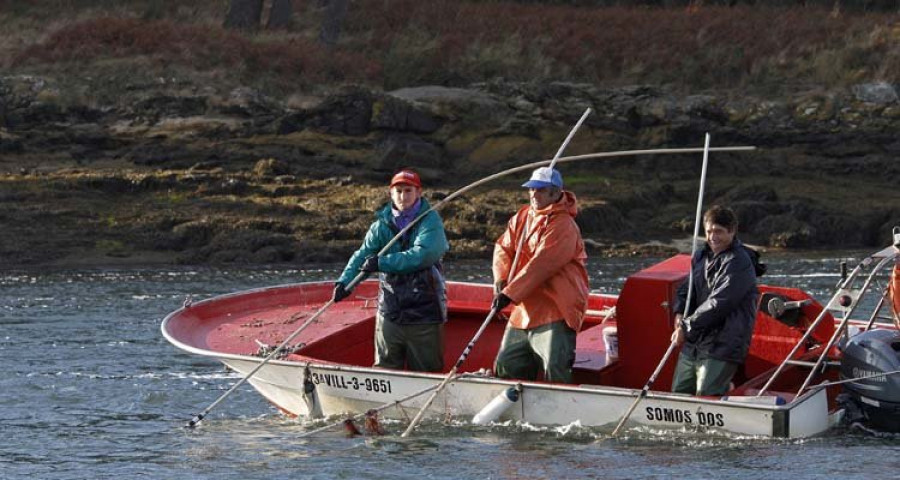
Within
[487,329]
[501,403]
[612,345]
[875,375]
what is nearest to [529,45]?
[487,329]

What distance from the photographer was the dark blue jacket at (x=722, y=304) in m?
10.0

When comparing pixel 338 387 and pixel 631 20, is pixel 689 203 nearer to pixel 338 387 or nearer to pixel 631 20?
pixel 631 20

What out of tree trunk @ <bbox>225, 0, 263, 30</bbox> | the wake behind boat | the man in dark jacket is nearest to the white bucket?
the wake behind boat

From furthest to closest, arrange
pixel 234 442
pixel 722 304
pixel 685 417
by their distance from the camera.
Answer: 1. pixel 234 442
2. pixel 685 417
3. pixel 722 304

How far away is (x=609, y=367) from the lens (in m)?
11.3

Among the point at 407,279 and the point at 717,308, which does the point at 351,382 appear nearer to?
the point at 407,279

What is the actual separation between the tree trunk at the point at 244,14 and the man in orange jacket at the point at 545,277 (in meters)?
25.6

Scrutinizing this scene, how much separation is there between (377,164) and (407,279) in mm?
15850

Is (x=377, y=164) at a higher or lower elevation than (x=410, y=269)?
lower

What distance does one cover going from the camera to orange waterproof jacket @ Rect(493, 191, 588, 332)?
10.4 m

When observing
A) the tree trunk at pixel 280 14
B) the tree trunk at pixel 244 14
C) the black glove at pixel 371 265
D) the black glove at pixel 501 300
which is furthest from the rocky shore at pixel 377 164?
the black glove at pixel 501 300

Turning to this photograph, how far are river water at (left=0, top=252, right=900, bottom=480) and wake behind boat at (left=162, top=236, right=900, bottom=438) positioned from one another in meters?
0.16

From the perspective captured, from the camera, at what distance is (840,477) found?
9.77 metres

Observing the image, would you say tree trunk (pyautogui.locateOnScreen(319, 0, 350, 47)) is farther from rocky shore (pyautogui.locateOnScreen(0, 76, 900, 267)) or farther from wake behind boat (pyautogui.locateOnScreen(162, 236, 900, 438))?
wake behind boat (pyautogui.locateOnScreen(162, 236, 900, 438))
